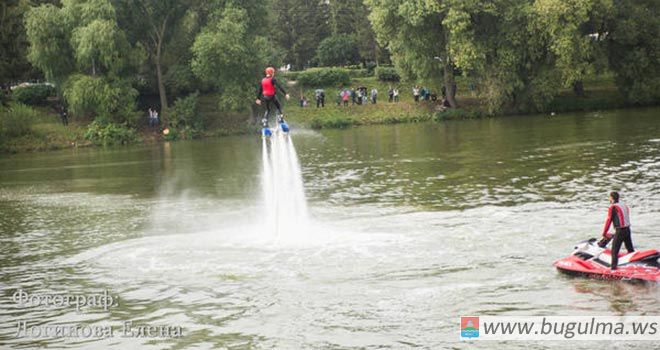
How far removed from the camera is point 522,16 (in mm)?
86688

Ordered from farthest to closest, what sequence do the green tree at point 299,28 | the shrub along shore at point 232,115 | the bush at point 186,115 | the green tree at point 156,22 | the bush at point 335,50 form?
1. the green tree at point 299,28
2. the bush at point 335,50
3. the bush at point 186,115
4. the green tree at point 156,22
5. the shrub along shore at point 232,115

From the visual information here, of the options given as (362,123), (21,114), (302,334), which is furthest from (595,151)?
(21,114)

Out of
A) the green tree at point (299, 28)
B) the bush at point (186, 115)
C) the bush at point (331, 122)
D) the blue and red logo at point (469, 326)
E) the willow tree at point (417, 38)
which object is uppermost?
the green tree at point (299, 28)

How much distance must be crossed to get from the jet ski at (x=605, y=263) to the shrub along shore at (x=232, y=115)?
67.0 metres

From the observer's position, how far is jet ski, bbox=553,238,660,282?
22641mm

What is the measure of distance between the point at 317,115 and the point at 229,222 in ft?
189

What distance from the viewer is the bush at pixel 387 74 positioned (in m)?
105

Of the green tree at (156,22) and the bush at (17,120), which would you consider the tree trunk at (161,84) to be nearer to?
the green tree at (156,22)

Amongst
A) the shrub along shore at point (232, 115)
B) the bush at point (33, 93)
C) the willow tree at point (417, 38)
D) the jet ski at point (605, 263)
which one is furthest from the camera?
the bush at point (33, 93)

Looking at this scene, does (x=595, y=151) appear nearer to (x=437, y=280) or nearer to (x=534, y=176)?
(x=534, y=176)

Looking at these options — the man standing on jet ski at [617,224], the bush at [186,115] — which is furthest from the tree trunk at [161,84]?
the man standing on jet ski at [617,224]

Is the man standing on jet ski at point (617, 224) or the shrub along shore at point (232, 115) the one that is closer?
the man standing on jet ski at point (617, 224)

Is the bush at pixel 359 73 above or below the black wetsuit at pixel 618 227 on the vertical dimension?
above

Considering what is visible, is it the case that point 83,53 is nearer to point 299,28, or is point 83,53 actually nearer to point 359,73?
point 359,73
